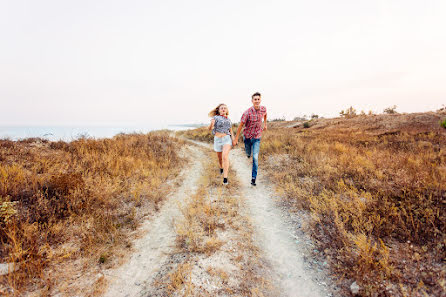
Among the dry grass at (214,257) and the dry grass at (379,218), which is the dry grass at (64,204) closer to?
the dry grass at (214,257)

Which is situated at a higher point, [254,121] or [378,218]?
[254,121]

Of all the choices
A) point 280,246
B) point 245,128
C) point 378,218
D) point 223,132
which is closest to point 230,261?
point 280,246

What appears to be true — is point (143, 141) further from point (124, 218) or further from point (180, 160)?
point (124, 218)

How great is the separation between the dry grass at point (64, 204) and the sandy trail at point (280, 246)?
278 centimetres

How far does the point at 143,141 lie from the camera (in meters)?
11.0

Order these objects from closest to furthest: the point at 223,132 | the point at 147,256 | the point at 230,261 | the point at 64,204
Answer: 1. the point at 230,261
2. the point at 147,256
3. the point at 64,204
4. the point at 223,132

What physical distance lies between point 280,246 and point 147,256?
2.51m

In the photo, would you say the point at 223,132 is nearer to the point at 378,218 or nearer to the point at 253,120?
the point at 253,120

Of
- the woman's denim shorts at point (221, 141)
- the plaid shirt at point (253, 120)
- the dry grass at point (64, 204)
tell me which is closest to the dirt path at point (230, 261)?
the dry grass at point (64, 204)

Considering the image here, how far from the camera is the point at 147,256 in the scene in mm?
3426

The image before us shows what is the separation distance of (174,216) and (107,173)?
124 inches

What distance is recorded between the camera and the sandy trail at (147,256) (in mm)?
2803

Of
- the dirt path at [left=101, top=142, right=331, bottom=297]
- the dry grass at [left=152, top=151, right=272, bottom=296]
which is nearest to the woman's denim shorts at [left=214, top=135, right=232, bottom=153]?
the dry grass at [left=152, top=151, right=272, bottom=296]

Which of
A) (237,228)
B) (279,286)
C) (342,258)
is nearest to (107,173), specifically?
(237,228)
